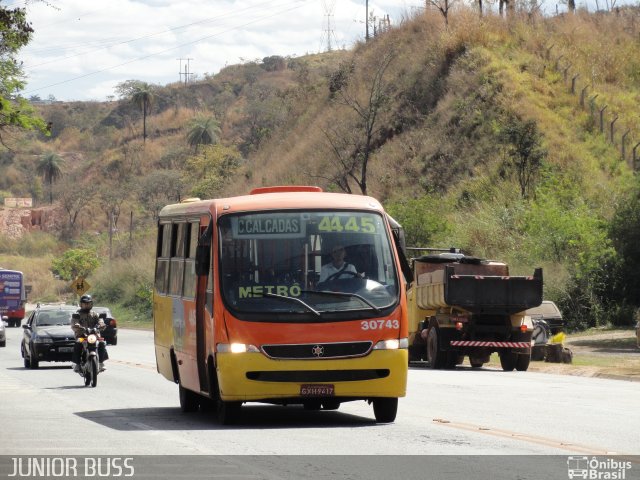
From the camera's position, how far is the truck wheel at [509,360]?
30.8 m

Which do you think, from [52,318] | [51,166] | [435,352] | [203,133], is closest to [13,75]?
[52,318]

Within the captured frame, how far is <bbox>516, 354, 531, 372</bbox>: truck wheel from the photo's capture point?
1205 inches

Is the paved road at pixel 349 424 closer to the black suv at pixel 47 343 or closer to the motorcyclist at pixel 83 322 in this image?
the motorcyclist at pixel 83 322

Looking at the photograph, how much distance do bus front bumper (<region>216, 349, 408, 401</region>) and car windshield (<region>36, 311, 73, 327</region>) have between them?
2039cm

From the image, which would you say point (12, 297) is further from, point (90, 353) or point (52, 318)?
point (90, 353)

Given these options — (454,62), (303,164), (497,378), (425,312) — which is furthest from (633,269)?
(303,164)

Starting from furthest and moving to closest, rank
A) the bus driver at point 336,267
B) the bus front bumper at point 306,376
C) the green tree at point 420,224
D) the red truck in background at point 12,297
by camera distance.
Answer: the red truck in background at point 12,297
the green tree at point 420,224
the bus driver at point 336,267
the bus front bumper at point 306,376

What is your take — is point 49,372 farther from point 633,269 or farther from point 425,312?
point 633,269

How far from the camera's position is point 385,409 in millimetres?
15820

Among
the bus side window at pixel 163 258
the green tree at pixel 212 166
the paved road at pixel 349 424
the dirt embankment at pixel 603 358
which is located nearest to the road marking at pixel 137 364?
the paved road at pixel 349 424

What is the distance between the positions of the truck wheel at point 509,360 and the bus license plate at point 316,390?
53.2ft

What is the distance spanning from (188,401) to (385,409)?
3.42 meters

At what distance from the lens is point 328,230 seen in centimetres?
1577
